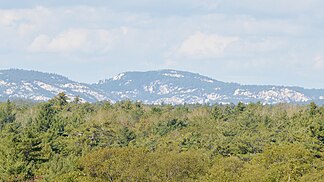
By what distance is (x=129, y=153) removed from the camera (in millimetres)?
54625

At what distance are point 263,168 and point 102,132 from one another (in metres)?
33.0

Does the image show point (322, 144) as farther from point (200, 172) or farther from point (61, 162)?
point (61, 162)

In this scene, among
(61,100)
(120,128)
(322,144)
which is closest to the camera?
(322,144)

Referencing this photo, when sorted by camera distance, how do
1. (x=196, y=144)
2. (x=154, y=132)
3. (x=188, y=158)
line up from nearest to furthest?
(x=188, y=158) → (x=196, y=144) → (x=154, y=132)

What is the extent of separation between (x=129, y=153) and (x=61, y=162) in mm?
6526

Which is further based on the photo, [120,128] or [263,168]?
[120,128]

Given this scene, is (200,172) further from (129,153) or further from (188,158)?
(129,153)

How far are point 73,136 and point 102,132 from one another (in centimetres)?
413

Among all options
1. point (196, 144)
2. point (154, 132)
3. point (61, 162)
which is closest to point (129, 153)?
point (61, 162)

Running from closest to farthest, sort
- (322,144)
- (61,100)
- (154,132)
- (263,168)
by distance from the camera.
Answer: (263,168) → (322,144) → (154,132) → (61,100)

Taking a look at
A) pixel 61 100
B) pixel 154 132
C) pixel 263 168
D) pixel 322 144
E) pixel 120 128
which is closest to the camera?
pixel 263 168

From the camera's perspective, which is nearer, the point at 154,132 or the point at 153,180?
the point at 153,180

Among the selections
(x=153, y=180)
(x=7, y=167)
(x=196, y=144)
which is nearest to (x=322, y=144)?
(x=196, y=144)

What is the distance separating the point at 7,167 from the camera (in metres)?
51.6
